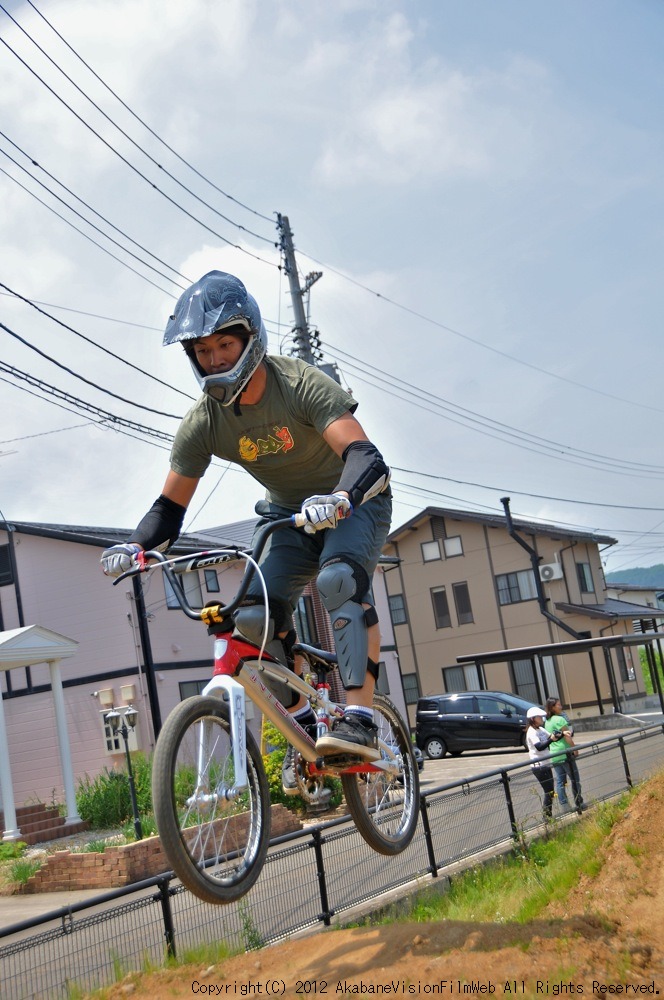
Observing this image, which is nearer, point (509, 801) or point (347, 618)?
point (347, 618)

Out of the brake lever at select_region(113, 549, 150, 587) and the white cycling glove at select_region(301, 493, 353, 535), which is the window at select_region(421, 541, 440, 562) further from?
the white cycling glove at select_region(301, 493, 353, 535)

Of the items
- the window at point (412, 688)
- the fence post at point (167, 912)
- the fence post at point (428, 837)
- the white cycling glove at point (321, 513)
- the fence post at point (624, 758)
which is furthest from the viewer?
the window at point (412, 688)

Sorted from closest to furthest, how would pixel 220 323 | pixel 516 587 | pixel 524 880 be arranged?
1. pixel 220 323
2. pixel 524 880
3. pixel 516 587

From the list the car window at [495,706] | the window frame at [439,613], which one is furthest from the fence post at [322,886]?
the window frame at [439,613]

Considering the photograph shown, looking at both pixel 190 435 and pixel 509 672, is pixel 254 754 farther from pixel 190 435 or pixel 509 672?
pixel 509 672

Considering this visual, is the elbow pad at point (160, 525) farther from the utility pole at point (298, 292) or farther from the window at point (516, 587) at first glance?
the window at point (516, 587)

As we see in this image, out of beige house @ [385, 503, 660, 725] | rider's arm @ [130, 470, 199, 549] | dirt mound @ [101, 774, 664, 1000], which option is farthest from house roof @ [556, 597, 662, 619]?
rider's arm @ [130, 470, 199, 549]

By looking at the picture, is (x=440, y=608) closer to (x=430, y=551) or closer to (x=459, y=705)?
(x=430, y=551)

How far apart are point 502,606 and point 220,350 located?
145ft

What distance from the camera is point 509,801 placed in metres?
14.3

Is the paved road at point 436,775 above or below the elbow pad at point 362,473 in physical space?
below

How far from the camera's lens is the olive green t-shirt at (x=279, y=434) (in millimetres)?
5141

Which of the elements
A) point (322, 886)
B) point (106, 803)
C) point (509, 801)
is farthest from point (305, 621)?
point (322, 886)

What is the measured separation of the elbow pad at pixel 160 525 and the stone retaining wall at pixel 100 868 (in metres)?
12.3
